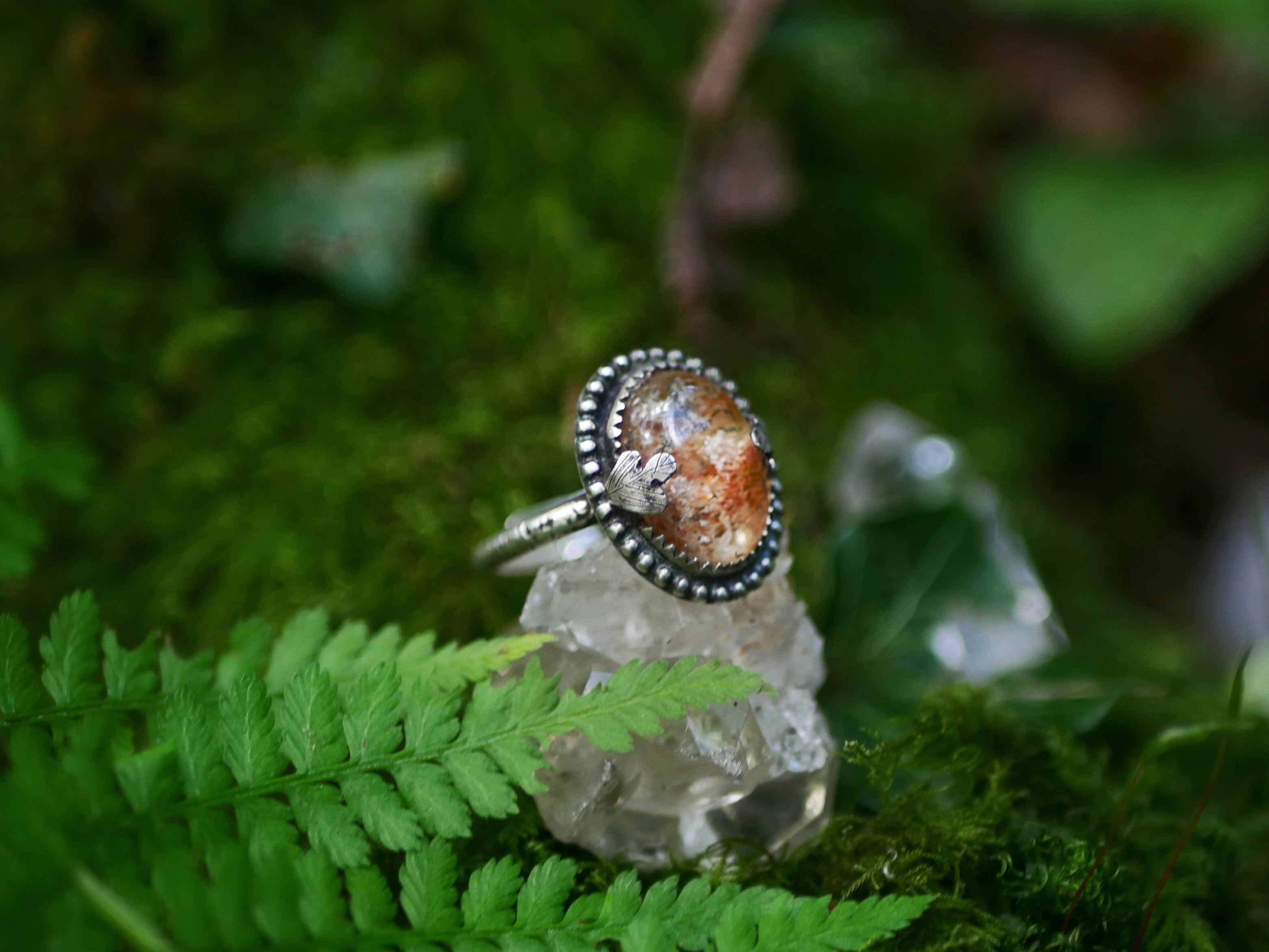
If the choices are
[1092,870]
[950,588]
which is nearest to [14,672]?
[1092,870]

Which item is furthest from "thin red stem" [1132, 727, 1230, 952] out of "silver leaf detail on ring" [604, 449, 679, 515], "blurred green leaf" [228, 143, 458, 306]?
"blurred green leaf" [228, 143, 458, 306]

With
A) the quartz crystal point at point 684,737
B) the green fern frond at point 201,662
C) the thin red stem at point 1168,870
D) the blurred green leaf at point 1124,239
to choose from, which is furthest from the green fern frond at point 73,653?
the blurred green leaf at point 1124,239

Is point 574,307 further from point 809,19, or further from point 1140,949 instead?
point 1140,949

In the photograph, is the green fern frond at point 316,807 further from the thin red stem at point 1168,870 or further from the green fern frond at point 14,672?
the thin red stem at point 1168,870

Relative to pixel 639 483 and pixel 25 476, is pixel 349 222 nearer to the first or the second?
pixel 25 476

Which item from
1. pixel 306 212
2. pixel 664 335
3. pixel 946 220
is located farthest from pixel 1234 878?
pixel 946 220

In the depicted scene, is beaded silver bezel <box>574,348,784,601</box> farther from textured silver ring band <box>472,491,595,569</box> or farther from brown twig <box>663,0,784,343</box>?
brown twig <box>663,0,784,343</box>

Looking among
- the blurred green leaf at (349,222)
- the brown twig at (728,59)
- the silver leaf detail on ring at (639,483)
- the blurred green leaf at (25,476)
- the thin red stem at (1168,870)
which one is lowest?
the thin red stem at (1168,870)

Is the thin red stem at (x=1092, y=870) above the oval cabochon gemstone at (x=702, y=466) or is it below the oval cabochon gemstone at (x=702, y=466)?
below
